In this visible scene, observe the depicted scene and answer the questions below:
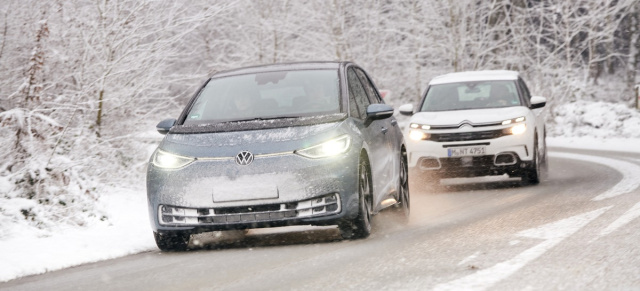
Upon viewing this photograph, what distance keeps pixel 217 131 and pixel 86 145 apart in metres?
5.49

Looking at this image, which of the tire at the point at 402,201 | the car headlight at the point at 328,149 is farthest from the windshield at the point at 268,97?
the tire at the point at 402,201

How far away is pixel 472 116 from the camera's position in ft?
45.2

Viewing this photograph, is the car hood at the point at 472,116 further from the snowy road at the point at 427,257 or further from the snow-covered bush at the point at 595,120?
the snow-covered bush at the point at 595,120

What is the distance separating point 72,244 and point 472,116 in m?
6.76

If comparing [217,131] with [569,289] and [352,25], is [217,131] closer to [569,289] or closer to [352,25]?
[569,289]

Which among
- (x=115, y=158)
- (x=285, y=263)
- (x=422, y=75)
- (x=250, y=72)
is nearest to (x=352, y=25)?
(x=422, y=75)

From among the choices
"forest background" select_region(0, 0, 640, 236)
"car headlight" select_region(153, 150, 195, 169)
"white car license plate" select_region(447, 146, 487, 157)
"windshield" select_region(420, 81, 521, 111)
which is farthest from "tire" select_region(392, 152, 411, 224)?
"windshield" select_region(420, 81, 521, 111)

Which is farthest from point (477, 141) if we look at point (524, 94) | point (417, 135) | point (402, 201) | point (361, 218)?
point (361, 218)

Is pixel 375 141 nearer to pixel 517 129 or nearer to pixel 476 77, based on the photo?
pixel 517 129

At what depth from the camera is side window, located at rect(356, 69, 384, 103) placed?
1045 centimetres

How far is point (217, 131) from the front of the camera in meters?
8.43

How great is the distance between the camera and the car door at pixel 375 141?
887 centimetres

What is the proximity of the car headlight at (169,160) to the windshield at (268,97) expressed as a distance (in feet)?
2.12

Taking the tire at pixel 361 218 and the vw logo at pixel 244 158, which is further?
the tire at pixel 361 218
